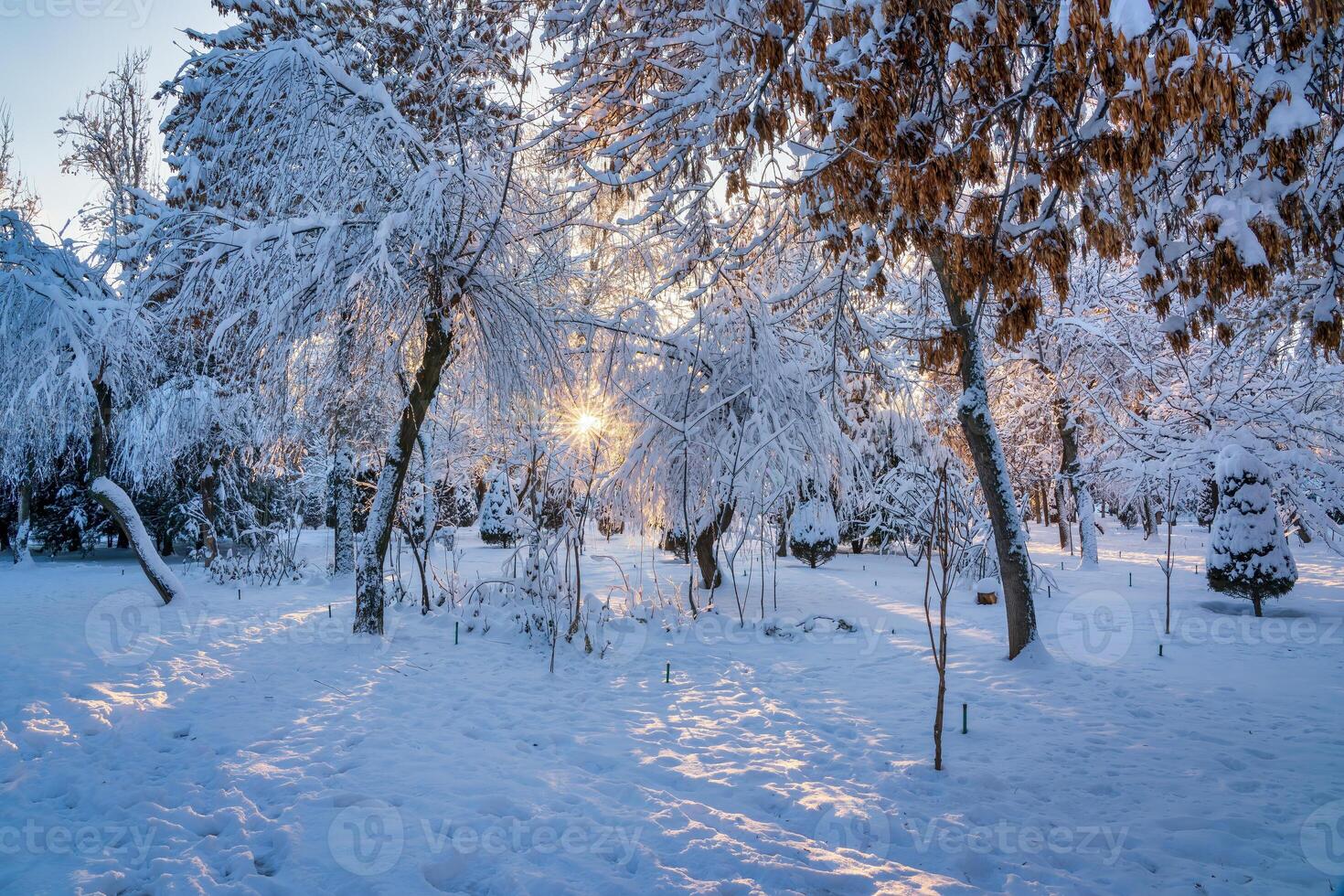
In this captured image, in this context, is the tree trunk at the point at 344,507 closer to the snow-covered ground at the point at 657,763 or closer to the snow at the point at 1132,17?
the snow-covered ground at the point at 657,763

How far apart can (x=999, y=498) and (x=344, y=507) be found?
1165cm

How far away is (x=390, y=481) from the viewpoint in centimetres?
758

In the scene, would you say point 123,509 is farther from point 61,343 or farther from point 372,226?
point 372,226

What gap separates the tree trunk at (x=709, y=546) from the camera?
11047 mm

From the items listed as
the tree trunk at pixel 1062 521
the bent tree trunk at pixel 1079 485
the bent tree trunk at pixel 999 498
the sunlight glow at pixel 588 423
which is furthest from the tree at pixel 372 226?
the tree trunk at pixel 1062 521

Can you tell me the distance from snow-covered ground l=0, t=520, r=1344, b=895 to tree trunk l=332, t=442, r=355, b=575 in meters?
4.62

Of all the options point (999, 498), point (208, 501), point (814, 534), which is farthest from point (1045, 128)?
point (208, 501)

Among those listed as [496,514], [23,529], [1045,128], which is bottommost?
[23,529]

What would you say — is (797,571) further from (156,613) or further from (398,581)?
(156,613)

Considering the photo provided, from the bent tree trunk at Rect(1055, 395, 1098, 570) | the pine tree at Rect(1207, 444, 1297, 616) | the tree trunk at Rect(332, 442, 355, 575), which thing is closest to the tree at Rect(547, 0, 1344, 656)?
the pine tree at Rect(1207, 444, 1297, 616)

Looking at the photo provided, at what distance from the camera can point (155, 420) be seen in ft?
49.1

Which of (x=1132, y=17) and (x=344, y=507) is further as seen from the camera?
(x=344, y=507)

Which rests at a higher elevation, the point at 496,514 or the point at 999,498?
the point at 999,498

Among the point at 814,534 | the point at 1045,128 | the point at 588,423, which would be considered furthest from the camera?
the point at 814,534
